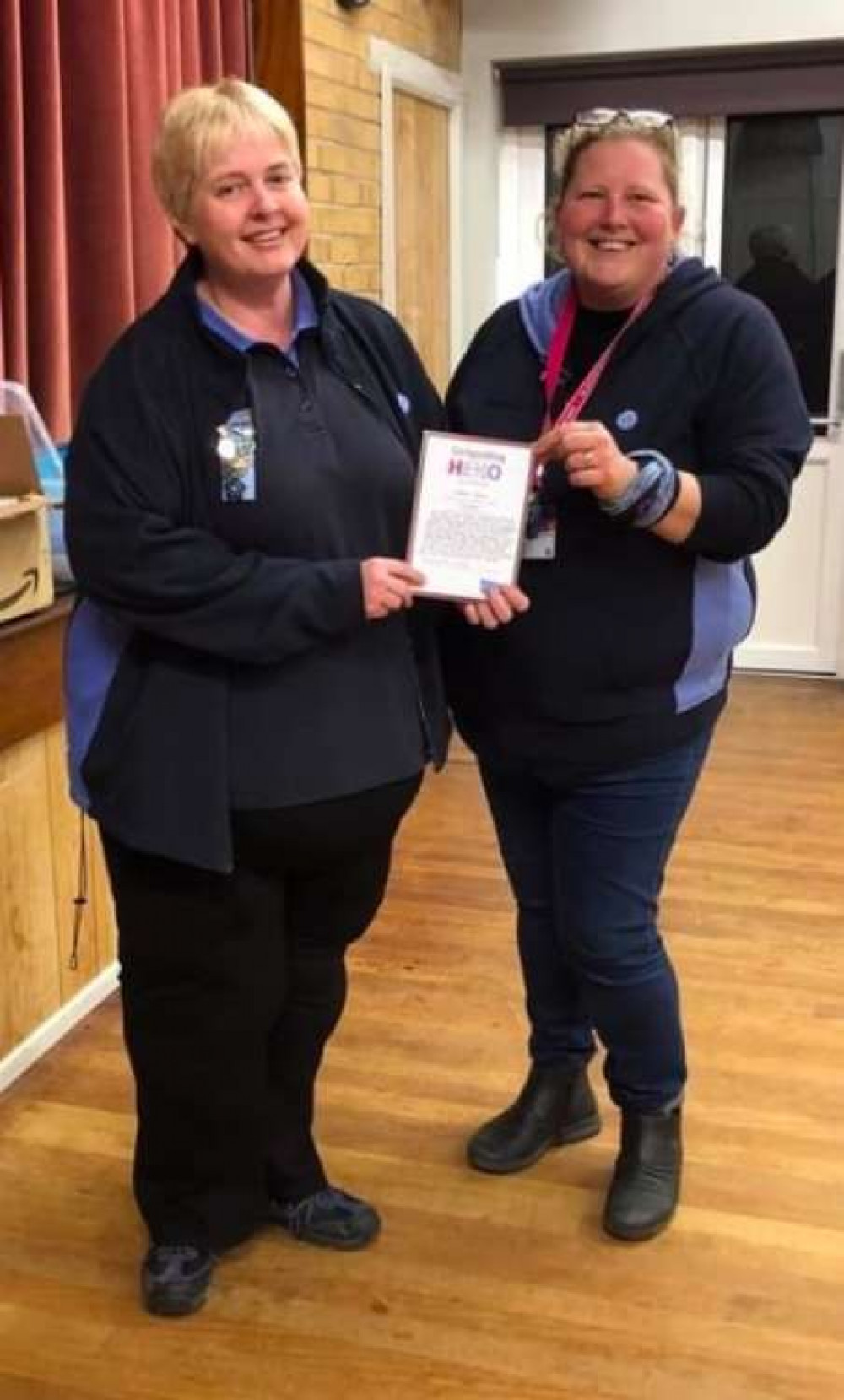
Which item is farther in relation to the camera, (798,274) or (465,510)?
(798,274)

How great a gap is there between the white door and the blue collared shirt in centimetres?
338

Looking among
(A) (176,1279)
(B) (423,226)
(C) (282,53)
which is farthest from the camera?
(B) (423,226)

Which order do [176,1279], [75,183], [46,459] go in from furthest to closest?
[75,183] < [46,459] < [176,1279]

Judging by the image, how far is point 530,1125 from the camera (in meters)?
2.27

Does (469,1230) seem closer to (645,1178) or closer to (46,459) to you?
(645,1178)

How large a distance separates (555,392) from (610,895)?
0.65 meters

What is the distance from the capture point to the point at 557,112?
4.93m

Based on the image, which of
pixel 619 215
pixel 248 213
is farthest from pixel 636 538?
pixel 248 213

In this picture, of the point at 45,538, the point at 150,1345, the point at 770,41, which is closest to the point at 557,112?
the point at 770,41

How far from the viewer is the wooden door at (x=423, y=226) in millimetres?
4391

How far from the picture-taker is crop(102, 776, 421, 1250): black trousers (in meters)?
1.75

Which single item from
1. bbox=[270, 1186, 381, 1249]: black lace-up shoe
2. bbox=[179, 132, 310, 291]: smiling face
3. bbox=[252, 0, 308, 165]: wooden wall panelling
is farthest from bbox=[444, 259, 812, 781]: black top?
bbox=[252, 0, 308, 165]: wooden wall panelling

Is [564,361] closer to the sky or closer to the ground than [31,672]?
closer to the sky

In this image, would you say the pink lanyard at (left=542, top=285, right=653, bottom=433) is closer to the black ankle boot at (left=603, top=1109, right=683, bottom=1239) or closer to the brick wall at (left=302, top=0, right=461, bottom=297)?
the black ankle boot at (left=603, top=1109, right=683, bottom=1239)
